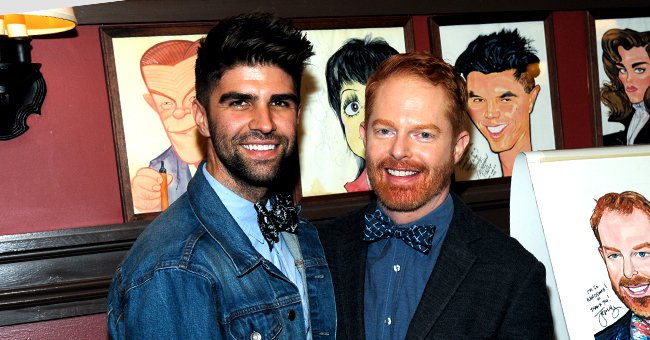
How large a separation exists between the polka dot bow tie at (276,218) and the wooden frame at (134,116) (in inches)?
28.9

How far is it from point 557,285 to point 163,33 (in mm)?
1613

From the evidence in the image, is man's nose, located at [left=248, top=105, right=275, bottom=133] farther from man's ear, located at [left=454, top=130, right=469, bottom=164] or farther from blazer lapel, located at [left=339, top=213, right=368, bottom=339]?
man's ear, located at [left=454, top=130, right=469, bottom=164]

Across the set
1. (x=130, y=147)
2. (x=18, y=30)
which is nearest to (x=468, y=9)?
(x=130, y=147)

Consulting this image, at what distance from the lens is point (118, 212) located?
7.77ft

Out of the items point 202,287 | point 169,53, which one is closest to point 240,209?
point 202,287

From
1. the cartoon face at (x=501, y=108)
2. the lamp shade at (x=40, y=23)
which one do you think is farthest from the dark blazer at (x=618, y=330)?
the lamp shade at (x=40, y=23)

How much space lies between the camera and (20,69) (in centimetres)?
210

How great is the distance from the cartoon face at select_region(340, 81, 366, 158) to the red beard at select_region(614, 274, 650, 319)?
1.06 m

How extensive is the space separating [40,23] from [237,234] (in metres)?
1.03

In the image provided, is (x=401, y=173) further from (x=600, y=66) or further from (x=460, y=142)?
(x=600, y=66)

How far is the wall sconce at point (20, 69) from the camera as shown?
2.03m

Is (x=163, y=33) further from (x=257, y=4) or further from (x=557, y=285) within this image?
(x=557, y=285)

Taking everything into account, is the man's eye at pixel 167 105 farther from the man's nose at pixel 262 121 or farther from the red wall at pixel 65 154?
the man's nose at pixel 262 121
